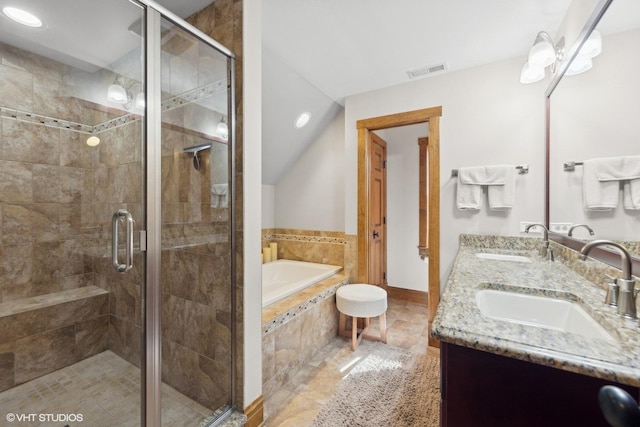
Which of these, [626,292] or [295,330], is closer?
[626,292]

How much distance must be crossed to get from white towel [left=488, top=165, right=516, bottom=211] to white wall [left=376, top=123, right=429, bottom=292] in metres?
1.48

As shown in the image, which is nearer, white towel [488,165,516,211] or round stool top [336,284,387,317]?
white towel [488,165,516,211]

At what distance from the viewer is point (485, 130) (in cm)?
233

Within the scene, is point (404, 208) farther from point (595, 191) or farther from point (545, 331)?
point (545, 331)

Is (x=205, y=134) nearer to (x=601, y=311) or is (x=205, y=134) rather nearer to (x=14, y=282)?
(x=14, y=282)

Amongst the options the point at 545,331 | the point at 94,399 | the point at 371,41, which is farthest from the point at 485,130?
the point at 94,399

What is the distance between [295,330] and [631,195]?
6.53ft

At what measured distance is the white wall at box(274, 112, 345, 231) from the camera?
324cm

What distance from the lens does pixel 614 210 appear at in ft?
3.68

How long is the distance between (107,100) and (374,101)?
2319mm

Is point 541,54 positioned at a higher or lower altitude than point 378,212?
higher

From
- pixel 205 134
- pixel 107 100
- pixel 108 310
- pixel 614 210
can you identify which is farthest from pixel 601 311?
pixel 107 100

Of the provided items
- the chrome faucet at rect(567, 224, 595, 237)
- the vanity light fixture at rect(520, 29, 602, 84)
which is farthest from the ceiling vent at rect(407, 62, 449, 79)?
the chrome faucet at rect(567, 224, 595, 237)

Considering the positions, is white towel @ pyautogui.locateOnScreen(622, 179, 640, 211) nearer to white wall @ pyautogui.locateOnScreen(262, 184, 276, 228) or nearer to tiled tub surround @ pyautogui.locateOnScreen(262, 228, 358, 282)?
tiled tub surround @ pyautogui.locateOnScreen(262, 228, 358, 282)
